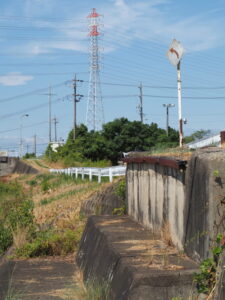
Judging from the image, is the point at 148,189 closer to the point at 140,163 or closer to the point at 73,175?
the point at 140,163

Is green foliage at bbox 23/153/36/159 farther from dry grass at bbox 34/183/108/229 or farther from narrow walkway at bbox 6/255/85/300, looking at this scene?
narrow walkway at bbox 6/255/85/300

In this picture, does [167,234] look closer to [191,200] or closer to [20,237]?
[191,200]

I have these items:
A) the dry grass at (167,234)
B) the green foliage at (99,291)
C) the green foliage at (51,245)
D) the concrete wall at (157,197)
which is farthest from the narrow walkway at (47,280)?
the concrete wall at (157,197)

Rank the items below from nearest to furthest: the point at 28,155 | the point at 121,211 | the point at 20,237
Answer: the point at 121,211 < the point at 20,237 < the point at 28,155

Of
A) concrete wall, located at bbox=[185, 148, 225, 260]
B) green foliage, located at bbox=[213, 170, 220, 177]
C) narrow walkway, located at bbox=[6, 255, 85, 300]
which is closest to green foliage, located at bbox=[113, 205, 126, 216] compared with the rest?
narrow walkway, located at bbox=[6, 255, 85, 300]

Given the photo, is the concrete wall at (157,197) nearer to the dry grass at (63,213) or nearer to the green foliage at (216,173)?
the green foliage at (216,173)

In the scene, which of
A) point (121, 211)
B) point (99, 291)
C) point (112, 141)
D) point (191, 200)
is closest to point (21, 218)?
point (121, 211)

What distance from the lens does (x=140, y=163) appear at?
38.6ft

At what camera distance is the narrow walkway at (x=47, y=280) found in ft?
31.0

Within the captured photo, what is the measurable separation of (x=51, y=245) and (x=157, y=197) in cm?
467

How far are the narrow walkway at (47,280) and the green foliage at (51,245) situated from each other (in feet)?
1.13

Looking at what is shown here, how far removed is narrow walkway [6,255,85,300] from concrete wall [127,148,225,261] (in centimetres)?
172

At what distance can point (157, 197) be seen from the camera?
10.0 meters

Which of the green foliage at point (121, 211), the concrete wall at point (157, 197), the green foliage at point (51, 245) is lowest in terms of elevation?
the green foliage at point (51, 245)
